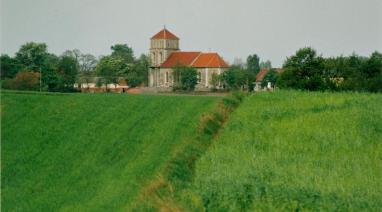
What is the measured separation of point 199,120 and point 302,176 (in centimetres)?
1104

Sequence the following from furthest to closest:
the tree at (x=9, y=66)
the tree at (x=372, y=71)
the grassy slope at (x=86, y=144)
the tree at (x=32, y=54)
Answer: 1. the tree at (x=32, y=54)
2. the tree at (x=9, y=66)
3. the tree at (x=372, y=71)
4. the grassy slope at (x=86, y=144)

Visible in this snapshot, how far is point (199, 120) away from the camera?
82.4 ft

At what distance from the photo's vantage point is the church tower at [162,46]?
109 m

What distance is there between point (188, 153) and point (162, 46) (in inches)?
3566

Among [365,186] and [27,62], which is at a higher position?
[27,62]

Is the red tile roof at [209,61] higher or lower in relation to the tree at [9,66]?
higher

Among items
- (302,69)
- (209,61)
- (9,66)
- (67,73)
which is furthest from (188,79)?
(302,69)

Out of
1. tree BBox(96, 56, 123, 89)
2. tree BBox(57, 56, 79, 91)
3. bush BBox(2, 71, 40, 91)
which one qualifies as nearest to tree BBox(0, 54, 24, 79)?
tree BBox(57, 56, 79, 91)

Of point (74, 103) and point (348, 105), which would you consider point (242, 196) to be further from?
point (74, 103)

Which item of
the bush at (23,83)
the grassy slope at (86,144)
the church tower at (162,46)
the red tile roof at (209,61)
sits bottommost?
the grassy slope at (86,144)

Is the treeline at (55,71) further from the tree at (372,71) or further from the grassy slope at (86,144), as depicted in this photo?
the grassy slope at (86,144)

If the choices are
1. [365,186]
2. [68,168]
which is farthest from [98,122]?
[365,186]

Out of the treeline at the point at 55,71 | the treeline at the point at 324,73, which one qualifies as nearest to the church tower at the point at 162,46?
the treeline at the point at 55,71

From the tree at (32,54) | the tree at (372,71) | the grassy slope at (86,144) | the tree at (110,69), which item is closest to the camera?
the grassy slope at (86,144)
